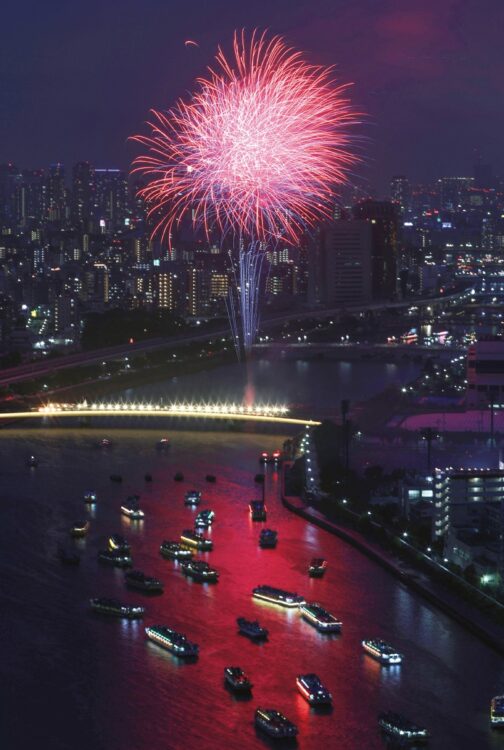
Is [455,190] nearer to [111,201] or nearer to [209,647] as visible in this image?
[111,201]

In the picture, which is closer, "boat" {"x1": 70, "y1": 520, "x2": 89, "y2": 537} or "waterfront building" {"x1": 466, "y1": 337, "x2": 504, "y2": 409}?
"boat" {"x1": 70, "y1": 520, "x2": 89, "y2": 537}

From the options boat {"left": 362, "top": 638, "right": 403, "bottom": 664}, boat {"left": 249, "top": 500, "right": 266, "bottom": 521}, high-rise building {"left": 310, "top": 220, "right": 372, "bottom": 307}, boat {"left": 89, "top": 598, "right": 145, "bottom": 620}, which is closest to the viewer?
boat {"left": 362, "top": 638, "right": 403, "bottom": 664}

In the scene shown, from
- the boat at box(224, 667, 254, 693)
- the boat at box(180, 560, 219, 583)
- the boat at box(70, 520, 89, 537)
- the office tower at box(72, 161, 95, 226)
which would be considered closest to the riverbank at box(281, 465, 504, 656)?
the boat at box(180, 560, 219, 583)

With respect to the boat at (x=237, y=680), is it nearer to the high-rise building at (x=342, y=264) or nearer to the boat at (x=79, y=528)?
the boat at (x=79, y=528)

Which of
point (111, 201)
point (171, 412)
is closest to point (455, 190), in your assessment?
point (111, 201)

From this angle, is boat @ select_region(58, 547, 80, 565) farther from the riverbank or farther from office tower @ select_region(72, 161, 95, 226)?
office tower @ select_region(72, 161, 95, 226)

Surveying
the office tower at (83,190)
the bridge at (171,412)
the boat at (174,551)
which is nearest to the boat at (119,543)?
the boat at (174,551)
